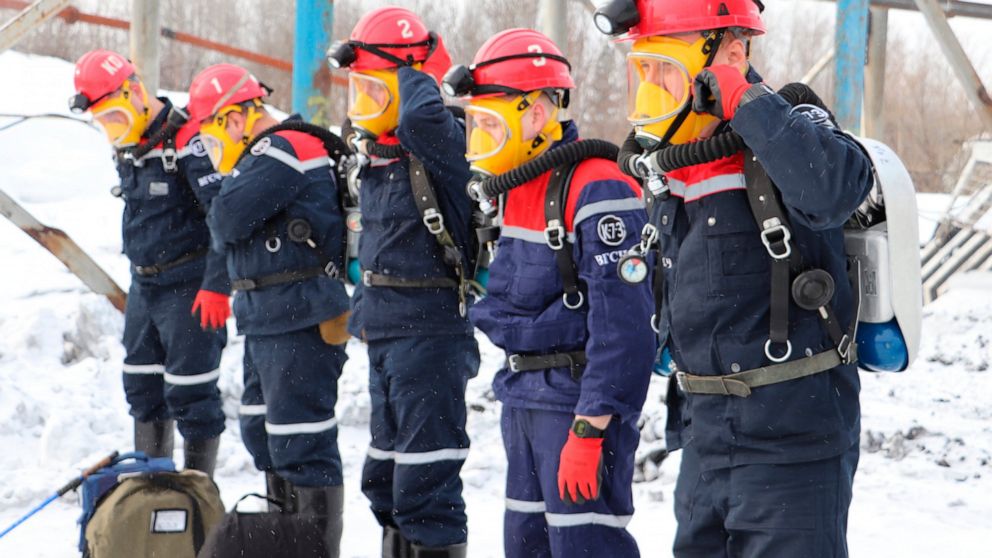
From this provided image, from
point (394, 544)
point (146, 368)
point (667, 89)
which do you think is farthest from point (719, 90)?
point (146, 368)

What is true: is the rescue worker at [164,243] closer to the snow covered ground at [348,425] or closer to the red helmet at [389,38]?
the snow covered ground at [348,425]

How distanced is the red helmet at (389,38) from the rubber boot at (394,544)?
6.32ft

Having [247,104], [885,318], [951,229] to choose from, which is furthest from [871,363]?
[951,229]

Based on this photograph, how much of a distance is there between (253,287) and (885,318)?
3088 millimetres

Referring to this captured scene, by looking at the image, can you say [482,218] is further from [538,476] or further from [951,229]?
[951,229]

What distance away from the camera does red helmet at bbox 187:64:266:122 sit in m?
5.28

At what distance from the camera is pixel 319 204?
5039 mm

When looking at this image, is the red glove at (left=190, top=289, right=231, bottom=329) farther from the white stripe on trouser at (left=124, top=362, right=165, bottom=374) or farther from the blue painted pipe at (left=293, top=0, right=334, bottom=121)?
the blue painted pipe at (left=293, top=0, right=334, bottom=121)

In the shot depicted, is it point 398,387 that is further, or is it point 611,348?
point 398,387

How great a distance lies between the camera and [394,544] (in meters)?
4.62

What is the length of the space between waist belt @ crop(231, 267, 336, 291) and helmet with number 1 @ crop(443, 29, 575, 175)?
144 centimetres

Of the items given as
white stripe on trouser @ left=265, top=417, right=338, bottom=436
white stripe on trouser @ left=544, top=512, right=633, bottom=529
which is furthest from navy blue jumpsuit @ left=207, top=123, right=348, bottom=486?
white stripe on trouser @ left=544, top=512, right=633, bottom=529

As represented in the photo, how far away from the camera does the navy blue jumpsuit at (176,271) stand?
5941mm

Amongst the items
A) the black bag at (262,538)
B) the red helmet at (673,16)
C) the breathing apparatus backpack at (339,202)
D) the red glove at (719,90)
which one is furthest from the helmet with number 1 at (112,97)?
the red glove at (719,90)
